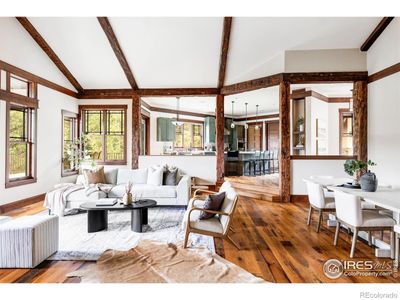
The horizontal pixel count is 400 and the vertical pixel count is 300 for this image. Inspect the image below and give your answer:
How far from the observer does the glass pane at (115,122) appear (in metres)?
7.88

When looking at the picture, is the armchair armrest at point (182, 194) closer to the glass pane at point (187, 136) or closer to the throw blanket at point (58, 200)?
the throw blanket at point (58, 200)

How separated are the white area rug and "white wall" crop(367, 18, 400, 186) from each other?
167 inches

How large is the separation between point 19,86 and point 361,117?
7.75 metres

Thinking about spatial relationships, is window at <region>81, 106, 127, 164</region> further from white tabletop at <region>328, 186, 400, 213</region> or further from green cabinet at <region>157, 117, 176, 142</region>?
white tabletop at <region>328, 186, 400, 213</region>

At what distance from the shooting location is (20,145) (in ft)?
18.5

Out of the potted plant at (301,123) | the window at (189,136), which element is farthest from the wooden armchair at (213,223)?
the window at (189,136)

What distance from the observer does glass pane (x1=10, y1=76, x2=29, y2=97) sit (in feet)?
17.8

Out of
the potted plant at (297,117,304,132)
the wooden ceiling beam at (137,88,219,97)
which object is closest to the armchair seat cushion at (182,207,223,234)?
the wooden ceiling beam at (137,88,219,97)

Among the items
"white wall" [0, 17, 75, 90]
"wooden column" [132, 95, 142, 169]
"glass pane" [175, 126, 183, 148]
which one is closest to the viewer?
"white wall" [0, 17, 75, 90]

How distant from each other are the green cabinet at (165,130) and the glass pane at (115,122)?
7.56 ft

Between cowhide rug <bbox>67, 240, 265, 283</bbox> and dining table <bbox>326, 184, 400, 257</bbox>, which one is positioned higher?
dining table <bbox>326, 184, 400, 257</bbox>

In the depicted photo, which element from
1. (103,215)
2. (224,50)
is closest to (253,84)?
(224,50)

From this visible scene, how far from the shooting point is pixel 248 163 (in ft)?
34.0
